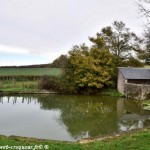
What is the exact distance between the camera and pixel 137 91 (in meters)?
30.9

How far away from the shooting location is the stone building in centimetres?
3033

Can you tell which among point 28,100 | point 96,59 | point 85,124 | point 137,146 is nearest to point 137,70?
point 96,59

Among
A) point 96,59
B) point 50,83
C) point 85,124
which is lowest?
point 85,124

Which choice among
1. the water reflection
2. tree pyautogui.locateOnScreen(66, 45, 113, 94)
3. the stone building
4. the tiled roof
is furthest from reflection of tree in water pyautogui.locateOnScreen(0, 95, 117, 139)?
the tiled roof

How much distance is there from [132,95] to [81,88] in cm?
699

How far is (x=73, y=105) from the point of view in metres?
26.2

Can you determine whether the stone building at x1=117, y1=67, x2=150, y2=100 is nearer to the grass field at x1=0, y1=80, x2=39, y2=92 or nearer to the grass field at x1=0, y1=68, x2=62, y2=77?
the grass field at x1=0, y1=80, x2=39, y2=92

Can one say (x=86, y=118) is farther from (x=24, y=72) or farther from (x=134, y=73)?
(x=24, y=72)

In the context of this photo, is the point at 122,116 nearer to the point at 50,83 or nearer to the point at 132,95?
the point at 132,95

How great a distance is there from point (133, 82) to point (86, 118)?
16.8 metres

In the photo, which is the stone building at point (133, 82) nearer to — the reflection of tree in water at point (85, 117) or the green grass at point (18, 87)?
the reflection of tree in water at point (85, 117)

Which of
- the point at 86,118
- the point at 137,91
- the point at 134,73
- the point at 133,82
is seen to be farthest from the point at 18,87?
the point at 86,118

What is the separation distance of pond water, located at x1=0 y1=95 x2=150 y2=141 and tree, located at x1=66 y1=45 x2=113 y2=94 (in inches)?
305

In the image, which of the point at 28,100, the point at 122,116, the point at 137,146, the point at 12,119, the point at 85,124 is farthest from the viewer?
the point at 28,100
